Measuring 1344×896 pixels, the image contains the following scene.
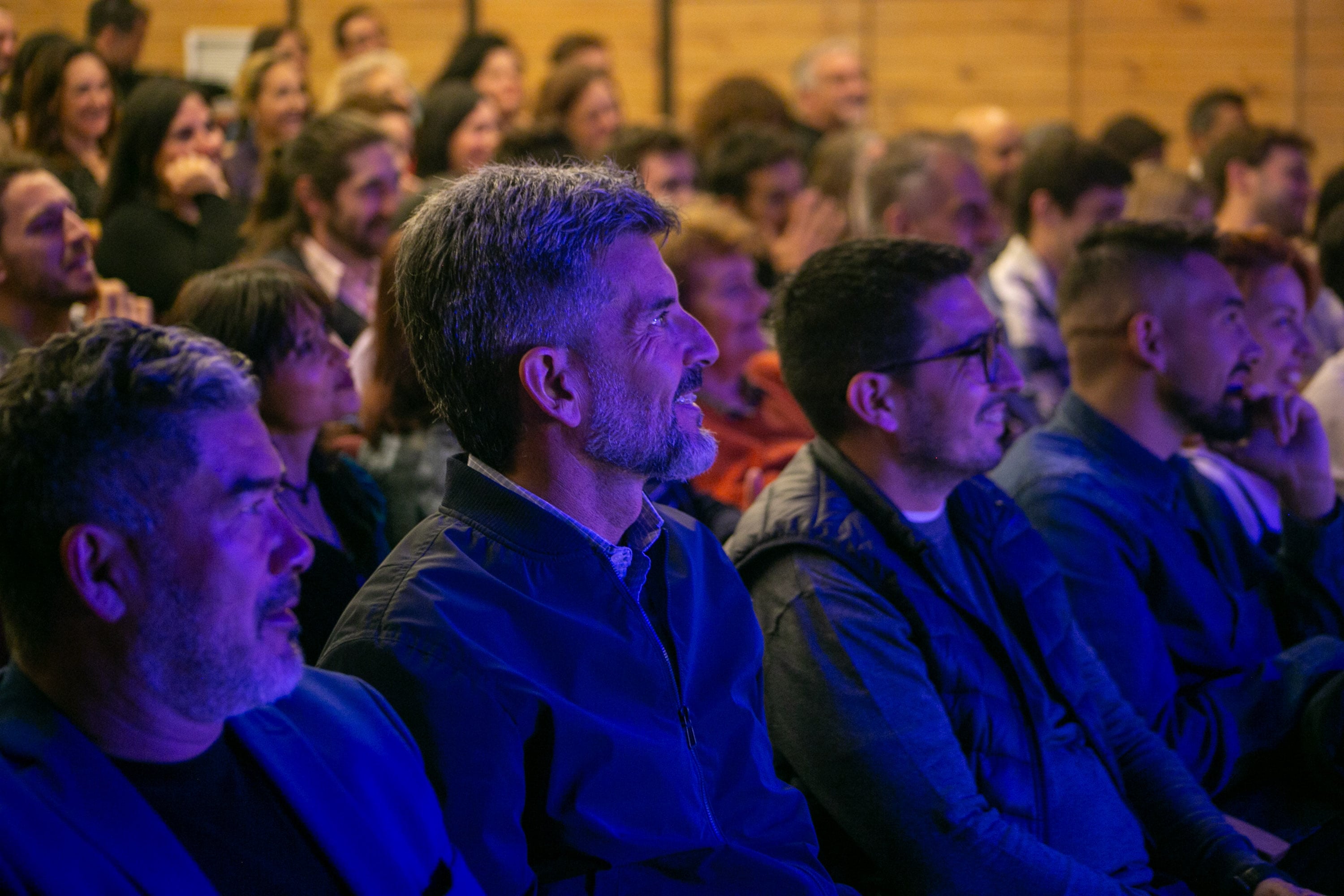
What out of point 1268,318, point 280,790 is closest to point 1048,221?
point 1268,318

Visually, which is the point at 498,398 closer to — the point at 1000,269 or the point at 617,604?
the point at 617,604

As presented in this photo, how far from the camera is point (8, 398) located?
1.10m

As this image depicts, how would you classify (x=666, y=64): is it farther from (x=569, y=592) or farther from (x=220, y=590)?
(x=220, y=590)

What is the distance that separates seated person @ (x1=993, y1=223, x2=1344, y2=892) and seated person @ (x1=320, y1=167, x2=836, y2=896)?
0.84 meters

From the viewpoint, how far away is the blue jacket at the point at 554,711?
4.12 ft

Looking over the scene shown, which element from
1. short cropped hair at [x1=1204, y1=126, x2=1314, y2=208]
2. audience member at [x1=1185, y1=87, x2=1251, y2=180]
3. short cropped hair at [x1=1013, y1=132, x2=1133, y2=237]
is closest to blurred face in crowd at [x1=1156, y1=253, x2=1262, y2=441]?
short cropped hair at [x1=1013, y1=132, x2=1133, y2=237]

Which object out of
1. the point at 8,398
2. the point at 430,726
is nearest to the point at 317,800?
the point at 430,726

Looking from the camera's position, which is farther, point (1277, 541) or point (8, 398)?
point (1277, 541)

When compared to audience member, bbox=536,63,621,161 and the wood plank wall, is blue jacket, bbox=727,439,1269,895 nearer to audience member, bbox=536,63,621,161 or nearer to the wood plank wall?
audience member, bbox=536,63,621,161

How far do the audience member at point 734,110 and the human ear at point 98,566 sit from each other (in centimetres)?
489

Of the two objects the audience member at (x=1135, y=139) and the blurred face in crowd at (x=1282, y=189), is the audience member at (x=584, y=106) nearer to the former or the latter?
the audience member at (x=1135, y=139)

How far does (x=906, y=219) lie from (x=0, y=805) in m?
3.51

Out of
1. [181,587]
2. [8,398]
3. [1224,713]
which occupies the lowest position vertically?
[1224,713]

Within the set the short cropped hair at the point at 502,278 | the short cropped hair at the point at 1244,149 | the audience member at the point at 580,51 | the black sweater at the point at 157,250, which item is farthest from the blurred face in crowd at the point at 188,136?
the short cropped hair at the point at 1244,149
